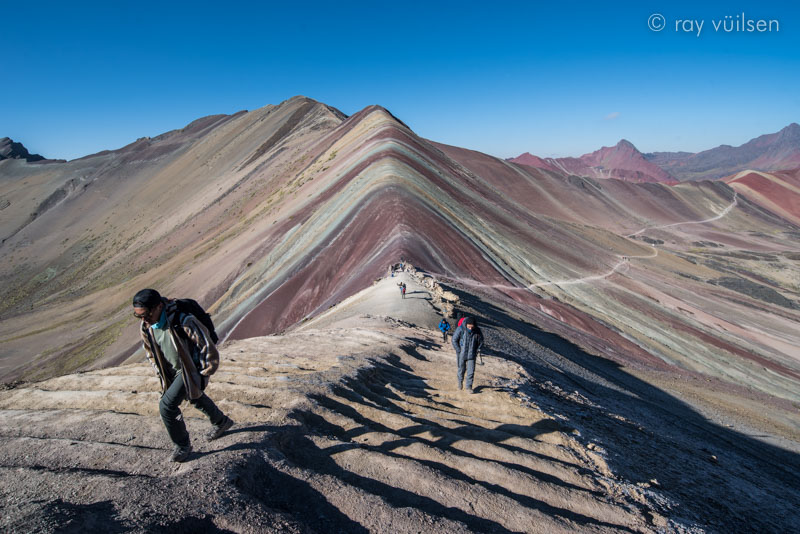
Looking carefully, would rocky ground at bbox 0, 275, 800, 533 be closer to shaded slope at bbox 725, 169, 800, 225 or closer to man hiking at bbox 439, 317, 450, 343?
man hiking at bbox 439, 317, 450, 343

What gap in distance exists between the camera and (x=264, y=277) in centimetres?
2375

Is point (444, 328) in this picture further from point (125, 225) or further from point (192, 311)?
point (125, 225)

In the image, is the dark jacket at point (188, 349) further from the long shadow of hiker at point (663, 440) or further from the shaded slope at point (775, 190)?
the shaded slope at point (775, 190)

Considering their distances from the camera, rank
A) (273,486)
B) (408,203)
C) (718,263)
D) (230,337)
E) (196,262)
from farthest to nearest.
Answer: (718,263), (196,262), (408,203), (230,337), (273,486)

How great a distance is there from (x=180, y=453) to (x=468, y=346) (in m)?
4.27

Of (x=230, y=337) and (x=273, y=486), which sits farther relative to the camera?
(x=230, y=337)

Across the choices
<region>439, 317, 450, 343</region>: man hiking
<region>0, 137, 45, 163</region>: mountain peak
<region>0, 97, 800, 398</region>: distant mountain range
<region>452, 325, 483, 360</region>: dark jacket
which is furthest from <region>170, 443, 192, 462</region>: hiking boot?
<region>0, 137, 45, 163</region>: mountain peak

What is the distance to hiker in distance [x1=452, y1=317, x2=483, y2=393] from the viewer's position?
6566 millimetres

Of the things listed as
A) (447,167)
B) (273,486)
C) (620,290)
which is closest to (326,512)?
(273,486)

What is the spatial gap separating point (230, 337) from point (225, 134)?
241 feet

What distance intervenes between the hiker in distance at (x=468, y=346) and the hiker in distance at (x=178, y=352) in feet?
13.3

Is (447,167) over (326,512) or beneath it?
over

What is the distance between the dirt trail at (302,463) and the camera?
2.95 metres

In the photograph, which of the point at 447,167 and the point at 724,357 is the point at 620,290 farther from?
the point at 447,167
